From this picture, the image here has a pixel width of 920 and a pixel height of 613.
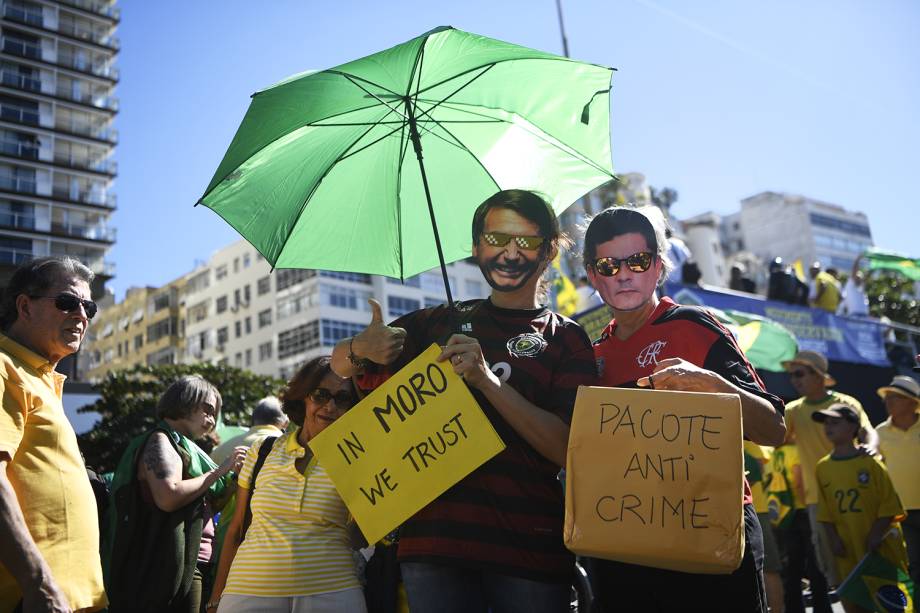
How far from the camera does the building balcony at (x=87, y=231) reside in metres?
59.3

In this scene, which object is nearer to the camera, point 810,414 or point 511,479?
point 511,479

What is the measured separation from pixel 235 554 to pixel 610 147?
258 cm

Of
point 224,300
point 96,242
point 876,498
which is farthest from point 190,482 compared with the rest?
point 224,300

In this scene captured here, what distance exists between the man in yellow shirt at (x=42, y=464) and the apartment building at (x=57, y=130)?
57543 mm

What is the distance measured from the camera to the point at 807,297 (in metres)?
16.0

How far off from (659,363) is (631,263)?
492 mm

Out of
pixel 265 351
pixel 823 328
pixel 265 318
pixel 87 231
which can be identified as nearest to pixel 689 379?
pixel 823 328

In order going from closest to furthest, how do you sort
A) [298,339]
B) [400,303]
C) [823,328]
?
[823,328] < [298,339] < [400,303]

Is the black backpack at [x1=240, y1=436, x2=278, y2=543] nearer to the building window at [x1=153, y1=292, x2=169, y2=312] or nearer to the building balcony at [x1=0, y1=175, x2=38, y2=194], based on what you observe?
the building balcony at [x1=0, y1=175, x2=38, y2=194]

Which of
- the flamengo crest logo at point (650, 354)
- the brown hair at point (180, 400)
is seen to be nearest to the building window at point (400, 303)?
the brown hair at point (180, 400)

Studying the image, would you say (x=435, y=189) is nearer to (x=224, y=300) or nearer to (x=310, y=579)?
(x=310, y=579)

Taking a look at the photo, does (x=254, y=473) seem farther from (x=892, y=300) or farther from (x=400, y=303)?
(x=400, y=303)

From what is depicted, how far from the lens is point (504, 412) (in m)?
2.57

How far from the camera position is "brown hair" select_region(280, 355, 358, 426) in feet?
12.6
